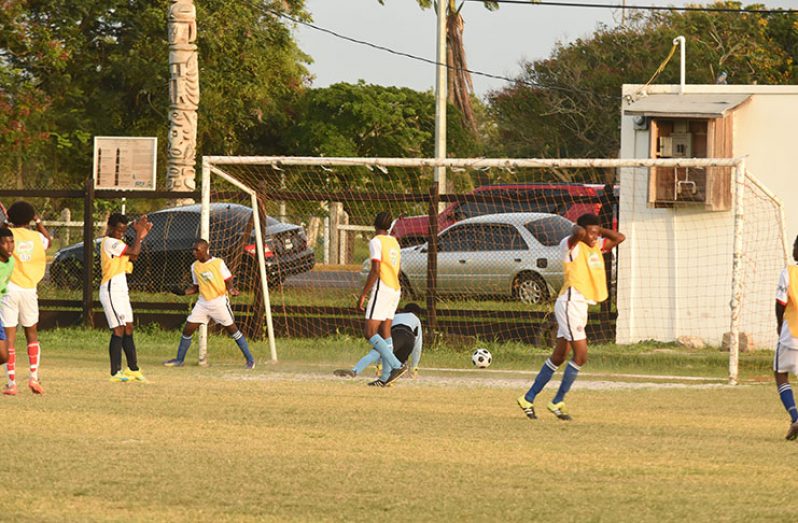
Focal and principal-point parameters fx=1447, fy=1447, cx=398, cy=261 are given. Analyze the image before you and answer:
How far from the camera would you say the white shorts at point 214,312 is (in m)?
16.8

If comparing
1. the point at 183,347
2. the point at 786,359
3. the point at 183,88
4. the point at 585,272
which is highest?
the point at 183,88

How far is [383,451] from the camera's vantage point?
32.1ft

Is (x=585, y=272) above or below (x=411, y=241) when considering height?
below

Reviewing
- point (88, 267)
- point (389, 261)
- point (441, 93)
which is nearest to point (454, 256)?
point (88, 267)

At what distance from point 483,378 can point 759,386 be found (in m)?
3.02

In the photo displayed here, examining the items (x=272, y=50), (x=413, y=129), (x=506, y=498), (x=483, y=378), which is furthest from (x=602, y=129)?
(x=506, y=498)

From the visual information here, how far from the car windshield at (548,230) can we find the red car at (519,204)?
1.03 ft

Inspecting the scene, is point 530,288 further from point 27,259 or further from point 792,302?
point 792,302

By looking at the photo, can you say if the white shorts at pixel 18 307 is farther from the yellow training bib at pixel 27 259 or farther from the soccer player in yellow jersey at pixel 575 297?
the soccer player in yellow jersey at pixel 575 297

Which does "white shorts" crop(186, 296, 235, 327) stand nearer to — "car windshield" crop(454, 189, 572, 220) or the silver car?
the silver car

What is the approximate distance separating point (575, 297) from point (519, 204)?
10128mm

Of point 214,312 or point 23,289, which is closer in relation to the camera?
point 23,289

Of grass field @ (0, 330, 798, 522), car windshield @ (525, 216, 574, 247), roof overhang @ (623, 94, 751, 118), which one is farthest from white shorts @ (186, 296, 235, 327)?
roof overhang @ (623, 94, 751, 118)

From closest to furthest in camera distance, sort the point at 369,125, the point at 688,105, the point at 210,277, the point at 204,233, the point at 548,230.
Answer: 1. the point at 210,277
2. the point at 204,233
3. the point at 688,105
4. the point at 548,230
5. the point at 369,125
